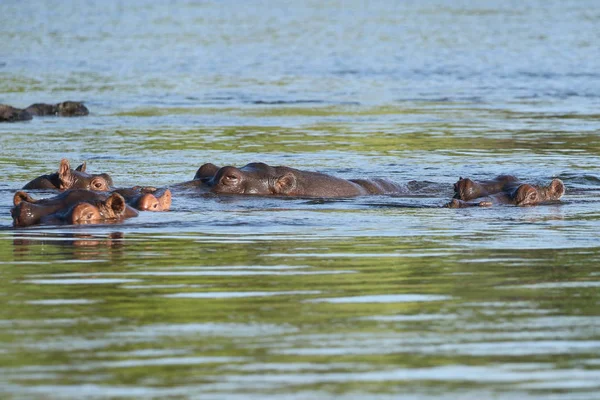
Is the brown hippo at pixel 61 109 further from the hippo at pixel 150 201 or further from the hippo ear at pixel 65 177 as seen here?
the hippo at pixel 150 201

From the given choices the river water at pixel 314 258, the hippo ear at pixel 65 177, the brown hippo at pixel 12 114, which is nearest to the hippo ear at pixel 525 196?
the river water at pixel 314 258

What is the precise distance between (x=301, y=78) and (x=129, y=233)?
22924 millimetres

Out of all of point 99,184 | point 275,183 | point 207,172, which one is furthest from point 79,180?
point 275,183

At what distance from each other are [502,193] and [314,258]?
4294mm

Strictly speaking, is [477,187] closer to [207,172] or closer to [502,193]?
[502,193]

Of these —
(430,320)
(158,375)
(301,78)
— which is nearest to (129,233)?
(430,320)

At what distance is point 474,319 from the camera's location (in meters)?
6.88

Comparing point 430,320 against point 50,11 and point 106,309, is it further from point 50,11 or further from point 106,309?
point 50,11

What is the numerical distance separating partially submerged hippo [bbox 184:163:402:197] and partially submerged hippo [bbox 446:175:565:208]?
1.12 m

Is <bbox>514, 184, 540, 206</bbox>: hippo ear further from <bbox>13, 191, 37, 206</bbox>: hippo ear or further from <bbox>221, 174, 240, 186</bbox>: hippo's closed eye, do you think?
<bbox>13, 191, 37, 206</bbox>: hippo ear

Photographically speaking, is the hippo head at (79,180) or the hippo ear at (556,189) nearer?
the hippo ear at (556,189)

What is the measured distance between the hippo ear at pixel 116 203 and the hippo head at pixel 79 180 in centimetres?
190

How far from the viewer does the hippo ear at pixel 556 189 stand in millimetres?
13031

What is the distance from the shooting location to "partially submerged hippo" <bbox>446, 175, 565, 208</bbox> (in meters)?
12.8
